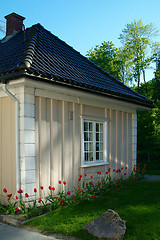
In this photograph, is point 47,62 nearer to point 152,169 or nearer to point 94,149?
point 94,149

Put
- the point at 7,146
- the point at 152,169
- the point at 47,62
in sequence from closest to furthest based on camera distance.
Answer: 1. the point at 7,146
2. the point at 47,62
3. the point at 152,169

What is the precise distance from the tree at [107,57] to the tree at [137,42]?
154 centimetres

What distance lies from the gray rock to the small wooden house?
2.00 metres

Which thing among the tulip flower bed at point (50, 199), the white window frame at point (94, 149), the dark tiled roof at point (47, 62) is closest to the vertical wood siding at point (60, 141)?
the white window frame at point (94, 149)

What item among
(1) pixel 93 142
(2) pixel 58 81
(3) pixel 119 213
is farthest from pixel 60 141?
(3) pixel 119 213

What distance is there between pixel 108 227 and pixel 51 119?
3.10 meters

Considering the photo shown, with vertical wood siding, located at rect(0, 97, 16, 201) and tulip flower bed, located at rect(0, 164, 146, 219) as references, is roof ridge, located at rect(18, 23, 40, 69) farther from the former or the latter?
tulip flower bed, located at rect(0, 164, 146, 219)

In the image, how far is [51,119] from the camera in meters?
6.29

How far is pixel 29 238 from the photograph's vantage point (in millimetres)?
4207

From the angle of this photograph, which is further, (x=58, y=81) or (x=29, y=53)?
(x=29, y=53)

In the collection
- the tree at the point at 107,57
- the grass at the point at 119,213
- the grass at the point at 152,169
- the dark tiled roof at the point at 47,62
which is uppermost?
the tree at the point at 107,57

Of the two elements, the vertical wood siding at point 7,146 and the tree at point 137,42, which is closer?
the vertical wood siding at point 7,146

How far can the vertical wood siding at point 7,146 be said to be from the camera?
5.83 meters

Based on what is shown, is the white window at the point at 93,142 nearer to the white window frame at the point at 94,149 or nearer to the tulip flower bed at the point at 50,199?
the white window frame at the point at 94,149
